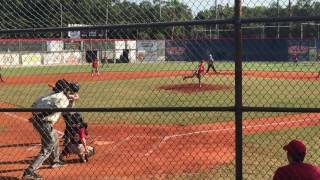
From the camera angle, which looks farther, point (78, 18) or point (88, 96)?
point (88, 96)

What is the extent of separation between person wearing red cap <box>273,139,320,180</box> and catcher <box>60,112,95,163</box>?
5.59 metres

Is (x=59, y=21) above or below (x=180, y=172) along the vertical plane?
above

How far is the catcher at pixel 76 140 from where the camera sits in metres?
10.2

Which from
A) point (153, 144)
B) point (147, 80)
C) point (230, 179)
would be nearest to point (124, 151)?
point (153, 144)

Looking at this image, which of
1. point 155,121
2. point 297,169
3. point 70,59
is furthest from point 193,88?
point 297,169

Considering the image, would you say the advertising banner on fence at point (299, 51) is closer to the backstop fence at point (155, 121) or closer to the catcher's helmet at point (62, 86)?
the backstop fence at point (155, 121)

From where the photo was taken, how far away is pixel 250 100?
20094mm

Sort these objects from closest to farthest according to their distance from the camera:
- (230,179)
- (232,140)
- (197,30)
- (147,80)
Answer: (230,179)
(197,30)
(232,140)
(147,80)

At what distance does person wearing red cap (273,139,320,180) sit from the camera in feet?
16.4

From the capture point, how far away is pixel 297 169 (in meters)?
5.07

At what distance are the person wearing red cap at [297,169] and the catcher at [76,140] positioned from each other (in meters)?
5.59

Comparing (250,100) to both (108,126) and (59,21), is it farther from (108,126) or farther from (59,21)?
(59,21)

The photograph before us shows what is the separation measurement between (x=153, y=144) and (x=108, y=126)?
309cm

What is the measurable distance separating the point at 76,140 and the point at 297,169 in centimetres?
607
